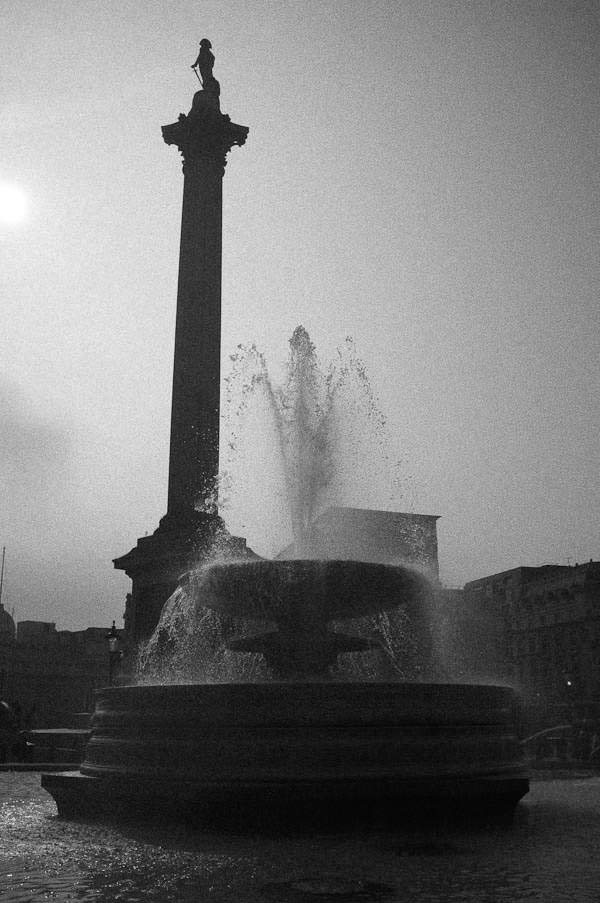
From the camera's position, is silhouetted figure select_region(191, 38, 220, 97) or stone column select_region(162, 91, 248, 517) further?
silhouetted figure select_region(191, 38, 220, 97)

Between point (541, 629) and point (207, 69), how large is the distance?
151 ft

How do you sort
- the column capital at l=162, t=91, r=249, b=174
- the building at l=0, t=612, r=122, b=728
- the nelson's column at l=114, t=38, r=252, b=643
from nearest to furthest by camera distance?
the nelson's column at l=114, t=38, r=252, b=643
the column capital at l=162, t=91, r=249, b=174
the building at l=0, t=612, r=122, b=728

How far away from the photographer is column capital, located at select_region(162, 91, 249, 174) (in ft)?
86.9

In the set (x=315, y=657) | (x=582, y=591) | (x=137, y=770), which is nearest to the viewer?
(x=137, y=770)

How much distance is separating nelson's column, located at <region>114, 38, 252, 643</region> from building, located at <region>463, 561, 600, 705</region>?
3540 cm

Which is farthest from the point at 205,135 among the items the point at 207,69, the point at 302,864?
the point at 302,864

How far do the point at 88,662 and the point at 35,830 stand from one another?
47.7 m

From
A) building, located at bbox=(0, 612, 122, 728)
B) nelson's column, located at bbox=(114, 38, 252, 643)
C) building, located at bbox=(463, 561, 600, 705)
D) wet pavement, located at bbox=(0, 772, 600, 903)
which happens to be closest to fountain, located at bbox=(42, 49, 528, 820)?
wet pavement, located at bbox=(0, 772, 600, 903)

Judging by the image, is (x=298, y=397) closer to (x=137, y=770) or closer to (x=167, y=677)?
(x=167, y=677)

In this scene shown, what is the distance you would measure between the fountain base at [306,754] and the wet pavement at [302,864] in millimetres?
263

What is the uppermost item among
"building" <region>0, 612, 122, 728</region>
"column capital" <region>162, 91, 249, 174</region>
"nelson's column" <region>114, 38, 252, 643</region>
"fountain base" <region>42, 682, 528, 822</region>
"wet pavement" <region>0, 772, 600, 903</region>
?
"column capital" <region>162, 91, 249, 174</region>

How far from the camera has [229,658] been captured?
19.9 metres

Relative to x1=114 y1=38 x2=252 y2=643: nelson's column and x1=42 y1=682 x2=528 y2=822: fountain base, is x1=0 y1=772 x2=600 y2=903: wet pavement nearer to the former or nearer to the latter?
x1=42 y1=682 x2=528 y2=822: fountain base

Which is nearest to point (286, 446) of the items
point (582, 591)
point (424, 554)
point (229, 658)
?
point (229, 658)
